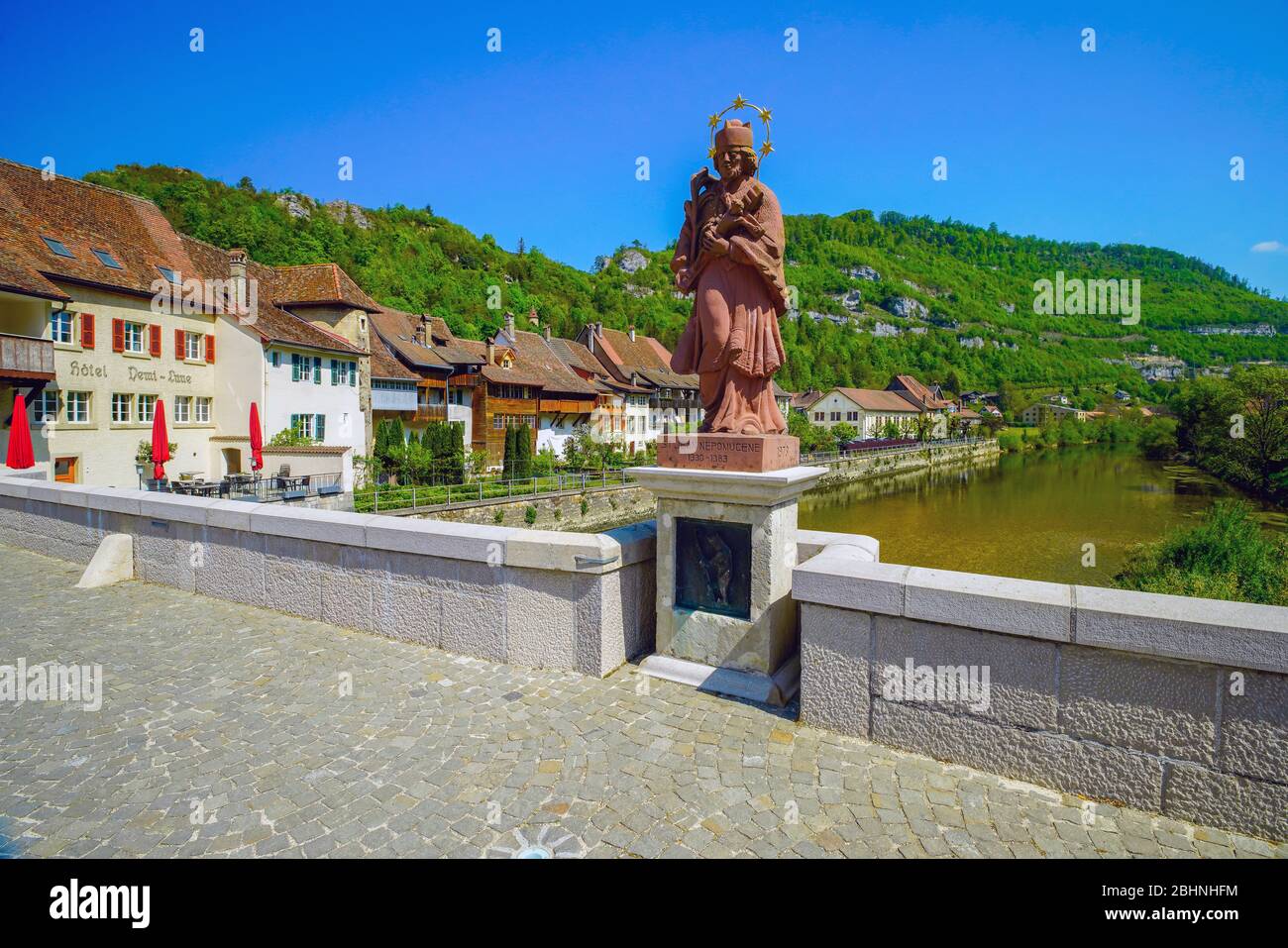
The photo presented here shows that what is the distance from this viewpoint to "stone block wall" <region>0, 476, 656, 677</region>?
5504mm

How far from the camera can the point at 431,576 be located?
6.00 m

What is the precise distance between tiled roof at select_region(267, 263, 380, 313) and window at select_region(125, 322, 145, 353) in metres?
9.64

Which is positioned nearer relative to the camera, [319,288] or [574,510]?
[319,288]

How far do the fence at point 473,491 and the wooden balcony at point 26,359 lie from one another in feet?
32.3

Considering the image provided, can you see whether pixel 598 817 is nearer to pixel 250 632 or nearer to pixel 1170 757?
pixel 1170 757

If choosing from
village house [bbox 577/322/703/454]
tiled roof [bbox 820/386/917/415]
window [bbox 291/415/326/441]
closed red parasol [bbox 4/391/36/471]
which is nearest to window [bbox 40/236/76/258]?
window [bbox 291/415/326/441]

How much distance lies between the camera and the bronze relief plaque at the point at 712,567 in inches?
208

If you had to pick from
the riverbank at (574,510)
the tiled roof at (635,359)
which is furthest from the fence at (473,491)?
the tiled roof at (635,359)

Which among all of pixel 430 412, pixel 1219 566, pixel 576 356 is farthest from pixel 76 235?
pixel 1219 566

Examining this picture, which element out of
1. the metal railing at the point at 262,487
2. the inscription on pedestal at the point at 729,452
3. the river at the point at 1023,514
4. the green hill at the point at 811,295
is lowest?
the river at the point at 1023,514

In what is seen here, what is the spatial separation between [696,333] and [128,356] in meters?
27.4

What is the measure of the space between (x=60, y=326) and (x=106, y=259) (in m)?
4.09

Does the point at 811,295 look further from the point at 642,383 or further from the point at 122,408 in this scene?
the point at 122,408

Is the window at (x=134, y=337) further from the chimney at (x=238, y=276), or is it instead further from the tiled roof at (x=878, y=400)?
the tiled roof at (x=878, y=400)
